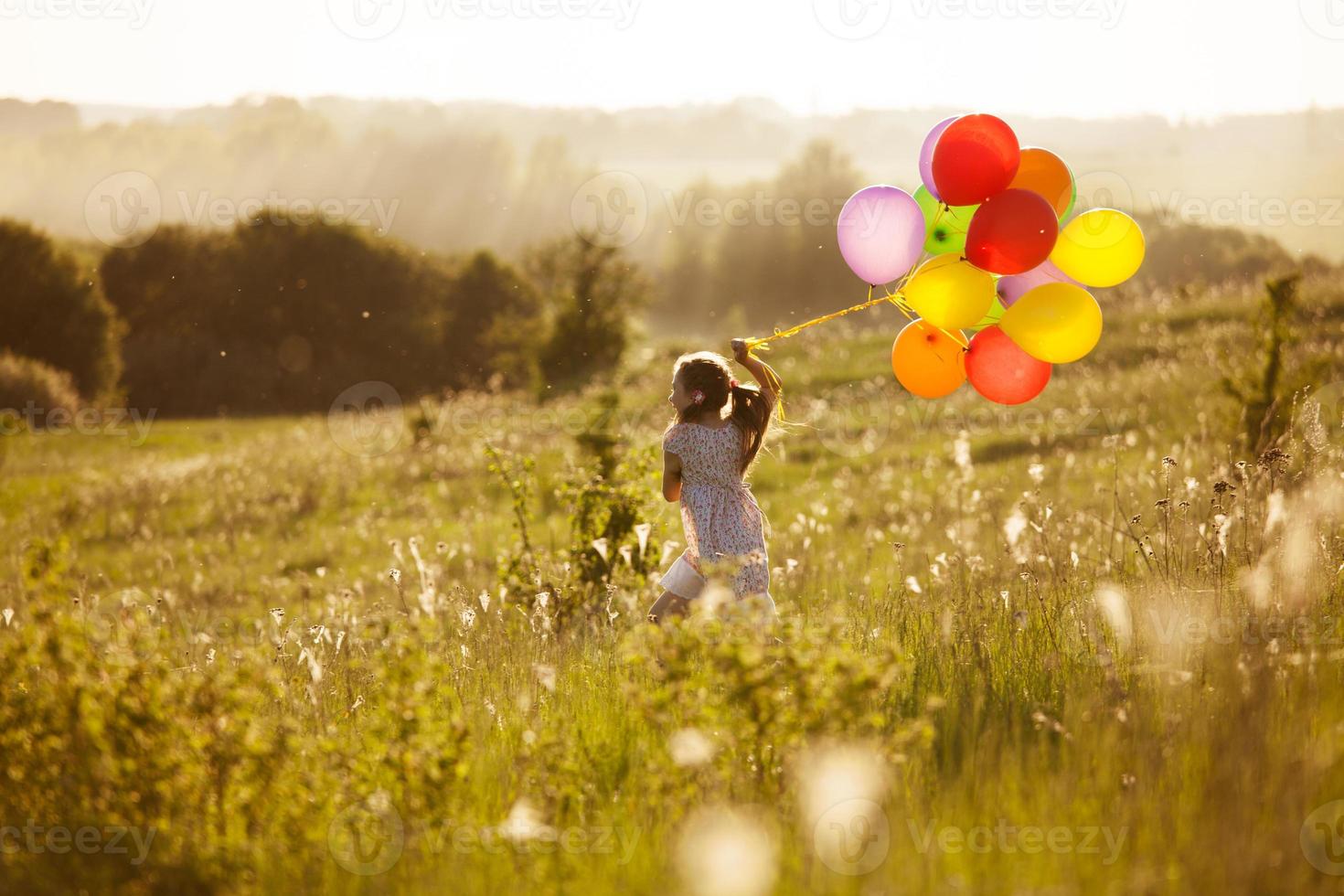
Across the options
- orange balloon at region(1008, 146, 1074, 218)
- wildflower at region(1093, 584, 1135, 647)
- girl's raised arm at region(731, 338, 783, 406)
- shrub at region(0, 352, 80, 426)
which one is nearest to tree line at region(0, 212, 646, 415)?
shrub at region(0, 352, 80, 426)

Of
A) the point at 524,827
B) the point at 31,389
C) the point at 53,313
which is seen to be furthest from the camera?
the point at 53,313

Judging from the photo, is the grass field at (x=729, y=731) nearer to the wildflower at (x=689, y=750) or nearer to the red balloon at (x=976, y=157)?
the wildflower at (x=689, y=750)

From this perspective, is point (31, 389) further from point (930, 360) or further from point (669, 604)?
point (930, 360)

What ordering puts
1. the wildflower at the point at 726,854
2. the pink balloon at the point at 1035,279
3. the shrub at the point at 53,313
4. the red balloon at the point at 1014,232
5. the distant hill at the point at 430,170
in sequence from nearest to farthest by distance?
the wildflower at the point at 726,854, the red balloon at the point at 1014,232, the pink balloon at the point at 1035,279, the shrub at the point at 53,313, the distant hill at the point at 430,170

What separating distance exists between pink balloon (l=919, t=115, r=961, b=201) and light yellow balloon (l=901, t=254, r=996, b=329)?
1.75 ft

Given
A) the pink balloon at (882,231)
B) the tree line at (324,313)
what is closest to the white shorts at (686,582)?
the pink balloon at (882,231)

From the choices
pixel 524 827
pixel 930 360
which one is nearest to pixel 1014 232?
pixel 930 360

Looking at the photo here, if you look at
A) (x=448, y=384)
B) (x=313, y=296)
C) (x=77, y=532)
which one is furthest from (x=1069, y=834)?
(x=313, y=296)

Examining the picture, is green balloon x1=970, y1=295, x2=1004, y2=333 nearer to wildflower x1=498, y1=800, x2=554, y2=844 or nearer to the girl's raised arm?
the girl's raised arm

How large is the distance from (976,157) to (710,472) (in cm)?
244

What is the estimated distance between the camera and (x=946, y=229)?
6.07 m

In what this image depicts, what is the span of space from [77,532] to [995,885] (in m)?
16.6

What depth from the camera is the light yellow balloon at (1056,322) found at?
17.9ft

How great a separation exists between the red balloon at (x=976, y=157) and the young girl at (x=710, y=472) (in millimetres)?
1604
